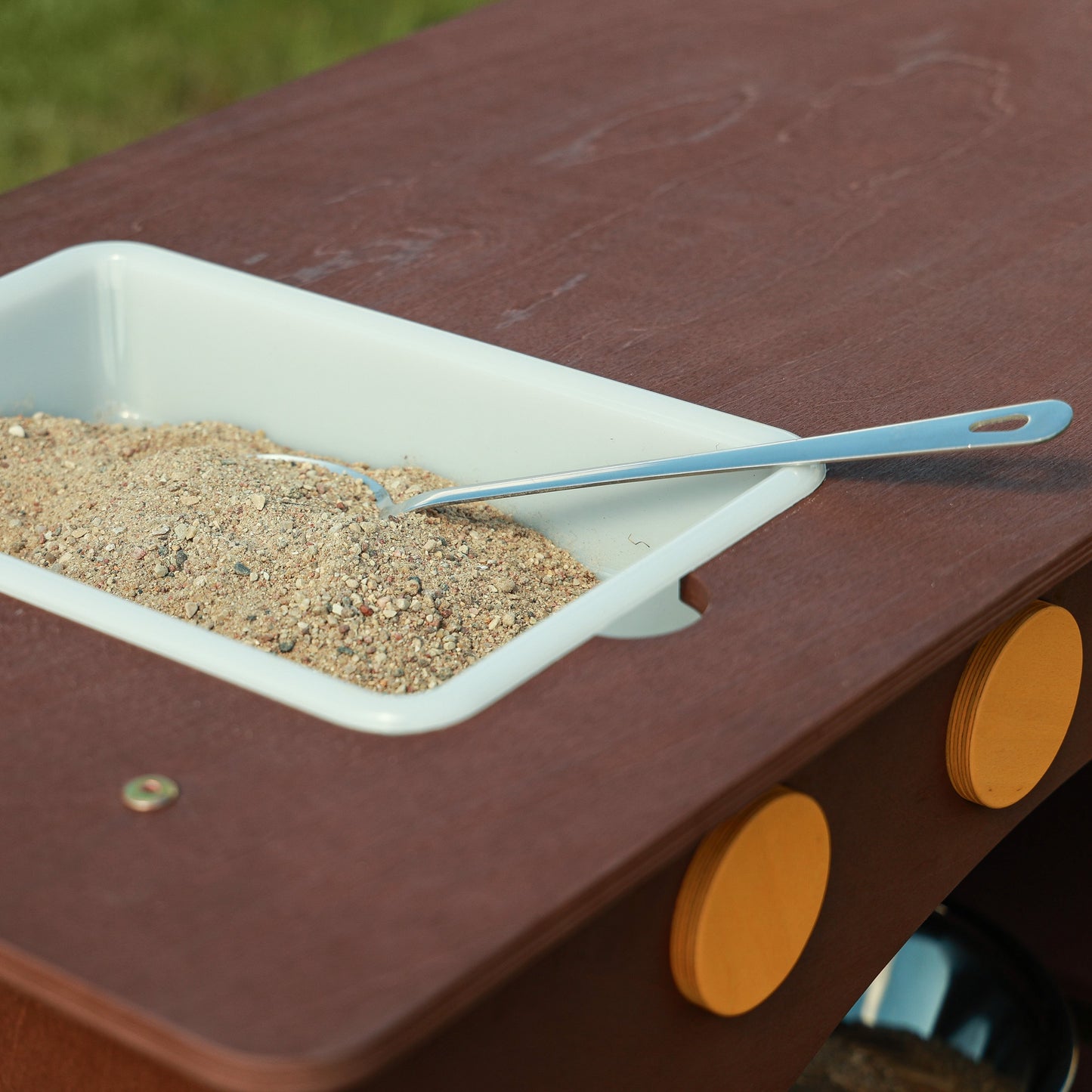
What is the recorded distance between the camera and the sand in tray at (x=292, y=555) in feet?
2.53

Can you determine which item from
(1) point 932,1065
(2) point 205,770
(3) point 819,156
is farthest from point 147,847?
(1) point 932,1065

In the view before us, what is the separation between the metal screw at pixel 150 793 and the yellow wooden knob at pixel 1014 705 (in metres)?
0.42

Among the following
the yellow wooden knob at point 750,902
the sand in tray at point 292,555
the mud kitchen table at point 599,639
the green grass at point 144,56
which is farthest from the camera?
the green grass at point 144,56

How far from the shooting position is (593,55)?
147 centimetres

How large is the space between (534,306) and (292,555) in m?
0.30

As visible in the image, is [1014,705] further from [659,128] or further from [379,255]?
[659,128]

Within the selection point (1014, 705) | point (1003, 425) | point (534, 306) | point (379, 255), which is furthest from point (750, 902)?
point (379, 255)

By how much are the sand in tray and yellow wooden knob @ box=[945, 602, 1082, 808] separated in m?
0.23

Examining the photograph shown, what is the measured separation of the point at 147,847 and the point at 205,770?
1.9 inches

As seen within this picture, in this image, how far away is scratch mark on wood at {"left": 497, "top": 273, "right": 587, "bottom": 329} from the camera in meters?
1.01

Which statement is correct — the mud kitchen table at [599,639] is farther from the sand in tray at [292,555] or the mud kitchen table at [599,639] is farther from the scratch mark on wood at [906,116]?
the sand in tray at [292,555]

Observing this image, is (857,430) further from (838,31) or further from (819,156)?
(838,31)

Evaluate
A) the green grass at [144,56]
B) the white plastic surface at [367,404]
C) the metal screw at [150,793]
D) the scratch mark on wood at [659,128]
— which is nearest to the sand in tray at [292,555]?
the white plastic surface at [367,404]

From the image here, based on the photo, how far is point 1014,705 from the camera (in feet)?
2.72
